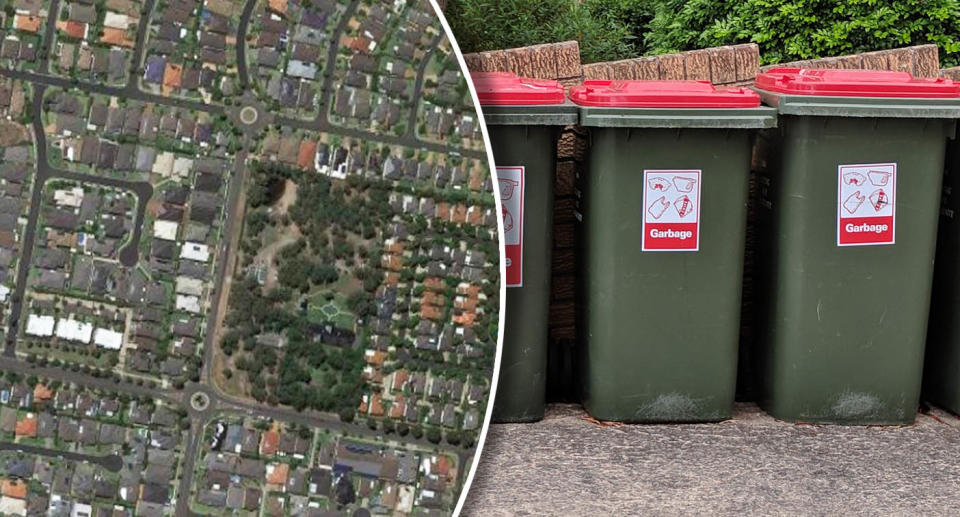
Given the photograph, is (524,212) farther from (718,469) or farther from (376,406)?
(376,406)

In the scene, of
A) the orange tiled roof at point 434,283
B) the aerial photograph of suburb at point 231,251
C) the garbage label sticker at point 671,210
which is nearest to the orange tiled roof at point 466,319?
the aerial photograph of suburb at point 231,251

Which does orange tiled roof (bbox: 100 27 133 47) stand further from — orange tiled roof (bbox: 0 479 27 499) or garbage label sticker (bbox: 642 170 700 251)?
garbage label sticker (bbox: 642 170 700 251)

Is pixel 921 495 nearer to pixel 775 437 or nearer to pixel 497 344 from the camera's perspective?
pixel 775 437

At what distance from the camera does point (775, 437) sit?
20.2ft

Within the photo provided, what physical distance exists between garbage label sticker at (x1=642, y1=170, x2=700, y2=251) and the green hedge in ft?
10.1

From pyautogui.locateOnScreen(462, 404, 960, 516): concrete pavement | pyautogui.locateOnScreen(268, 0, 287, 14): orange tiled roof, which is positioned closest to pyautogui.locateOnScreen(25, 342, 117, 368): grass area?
pyautogui.locateOnScreen(268, 0, 287, 14): orange tiled roof

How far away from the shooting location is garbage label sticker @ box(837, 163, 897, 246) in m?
6.05

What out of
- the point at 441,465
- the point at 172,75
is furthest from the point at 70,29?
the point at 441,465

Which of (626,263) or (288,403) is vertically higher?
(626,263)

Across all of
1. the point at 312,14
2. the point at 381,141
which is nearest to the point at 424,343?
the point at 381,141

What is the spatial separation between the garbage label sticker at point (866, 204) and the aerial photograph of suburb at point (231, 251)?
72.4 inches

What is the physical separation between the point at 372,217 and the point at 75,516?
1367 mm

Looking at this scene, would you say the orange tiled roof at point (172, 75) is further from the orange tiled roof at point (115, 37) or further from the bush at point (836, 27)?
the bush at point (836, 27)

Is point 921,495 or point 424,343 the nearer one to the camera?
point 424,343
